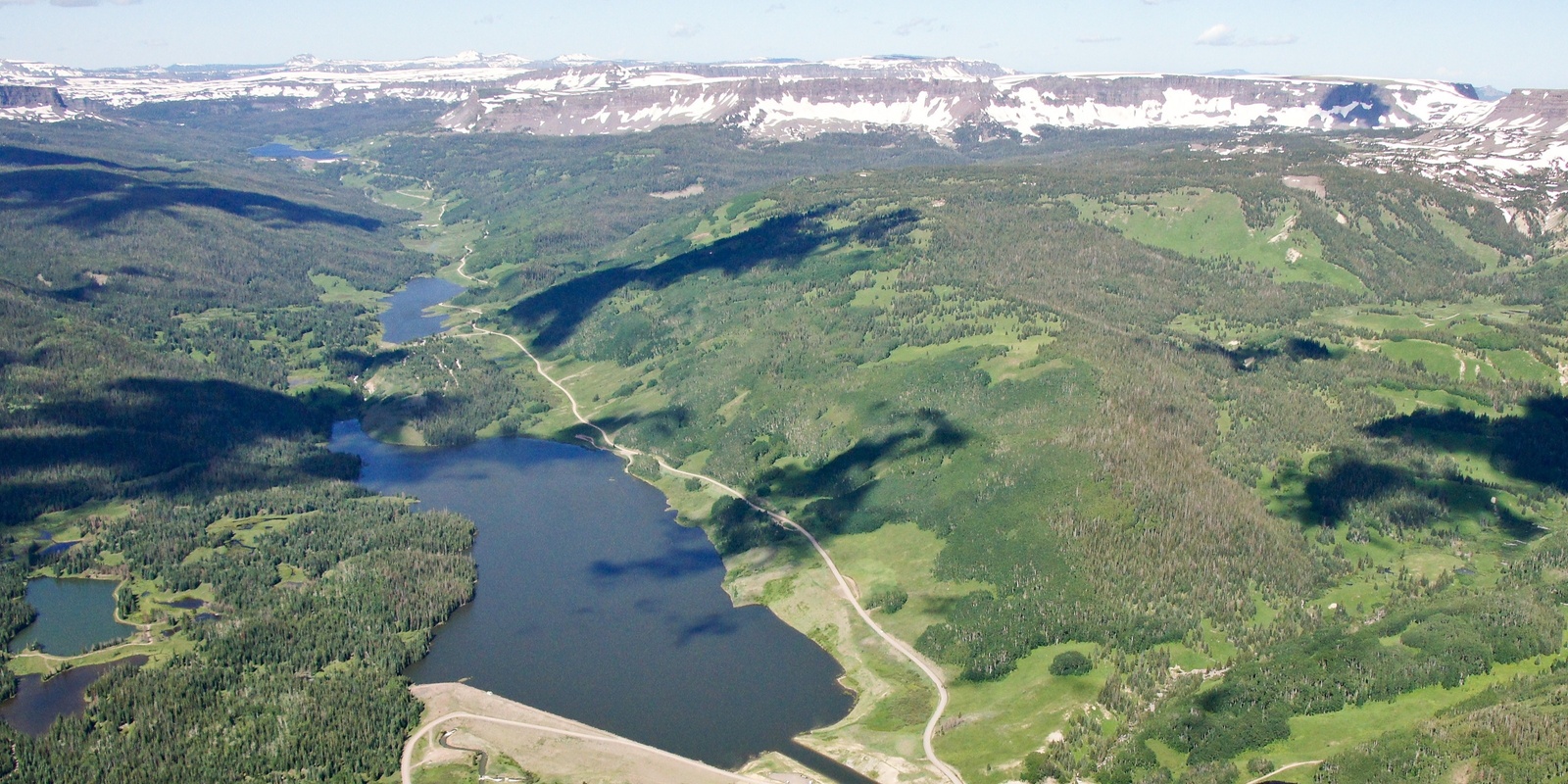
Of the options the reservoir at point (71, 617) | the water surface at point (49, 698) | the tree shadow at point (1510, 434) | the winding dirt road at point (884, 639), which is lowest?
the winding dirt road at point (884, 639)

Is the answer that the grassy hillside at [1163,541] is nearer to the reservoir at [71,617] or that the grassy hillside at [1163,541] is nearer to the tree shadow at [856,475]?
Result: the tree shadow at [856,475]

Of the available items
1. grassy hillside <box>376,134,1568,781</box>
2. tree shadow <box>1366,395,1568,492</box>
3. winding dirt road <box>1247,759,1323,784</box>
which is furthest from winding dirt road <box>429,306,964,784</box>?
tree shadow <box>1366,395,1568,492</box>

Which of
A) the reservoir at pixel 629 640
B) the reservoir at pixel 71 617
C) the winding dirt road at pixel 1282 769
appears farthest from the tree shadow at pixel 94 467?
the winding dirt road at pixel 1282 769

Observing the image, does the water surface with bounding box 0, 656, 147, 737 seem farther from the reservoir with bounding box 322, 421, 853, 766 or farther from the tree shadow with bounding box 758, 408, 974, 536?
the tree shadow with bounding box 758, 408, 974, 536

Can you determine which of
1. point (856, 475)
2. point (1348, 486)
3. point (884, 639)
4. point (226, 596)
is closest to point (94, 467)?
point (226, 596)

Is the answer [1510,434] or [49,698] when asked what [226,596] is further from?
[1510,434]
